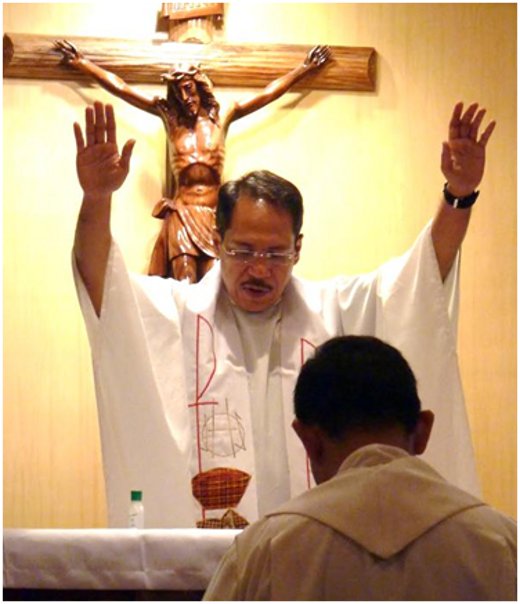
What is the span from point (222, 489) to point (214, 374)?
331 millimetres

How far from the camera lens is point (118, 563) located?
8.51 feet

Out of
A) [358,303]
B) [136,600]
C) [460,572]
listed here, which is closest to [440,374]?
[358,303]

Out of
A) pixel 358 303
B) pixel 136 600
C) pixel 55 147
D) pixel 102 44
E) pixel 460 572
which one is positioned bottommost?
pixel 136 600

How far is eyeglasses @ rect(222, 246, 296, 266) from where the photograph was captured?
3.68 metres

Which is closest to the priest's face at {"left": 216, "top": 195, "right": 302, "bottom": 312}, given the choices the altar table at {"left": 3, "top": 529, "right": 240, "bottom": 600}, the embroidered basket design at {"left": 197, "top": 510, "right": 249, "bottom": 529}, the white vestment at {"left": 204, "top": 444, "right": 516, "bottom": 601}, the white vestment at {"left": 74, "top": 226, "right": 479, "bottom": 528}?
the white vestment at {"left": 74, "top": 226, "right": 479, "bottom": 528}

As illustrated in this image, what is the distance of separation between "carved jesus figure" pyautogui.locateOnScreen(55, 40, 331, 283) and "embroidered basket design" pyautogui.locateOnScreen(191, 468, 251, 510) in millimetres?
1567

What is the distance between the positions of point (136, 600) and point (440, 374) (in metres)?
1.41

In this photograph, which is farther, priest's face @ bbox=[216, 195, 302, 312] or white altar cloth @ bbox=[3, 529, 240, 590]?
priest's face @ bbox=[216, 195, 302, 312]

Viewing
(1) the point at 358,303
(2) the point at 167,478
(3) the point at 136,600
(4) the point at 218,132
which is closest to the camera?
(3) the point at 136,600

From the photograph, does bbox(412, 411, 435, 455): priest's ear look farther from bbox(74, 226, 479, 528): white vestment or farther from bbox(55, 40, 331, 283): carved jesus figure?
bbox(55, 40, 331, 283): carved jesus figure

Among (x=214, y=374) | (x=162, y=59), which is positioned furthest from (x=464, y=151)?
(x=162, y=59)

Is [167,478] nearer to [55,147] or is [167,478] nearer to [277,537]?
[277,537]

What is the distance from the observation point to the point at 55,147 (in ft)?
18.3

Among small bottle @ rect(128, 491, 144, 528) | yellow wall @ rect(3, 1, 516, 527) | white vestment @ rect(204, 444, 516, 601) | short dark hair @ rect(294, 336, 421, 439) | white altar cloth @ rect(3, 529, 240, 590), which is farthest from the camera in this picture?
yellow wall @ rect(3, 1, 516, 527)
